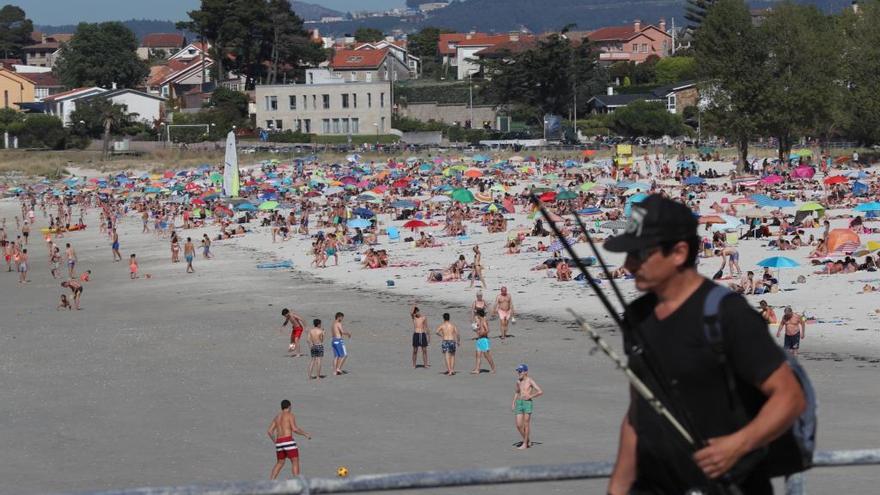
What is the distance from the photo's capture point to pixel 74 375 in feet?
64.6

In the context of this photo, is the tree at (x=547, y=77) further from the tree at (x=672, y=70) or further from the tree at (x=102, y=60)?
the tree at (x=102, y=60)

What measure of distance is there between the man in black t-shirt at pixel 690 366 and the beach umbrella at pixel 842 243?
24310mm

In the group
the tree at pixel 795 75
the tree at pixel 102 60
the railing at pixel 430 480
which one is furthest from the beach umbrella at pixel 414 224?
the tree at pixel 102 60

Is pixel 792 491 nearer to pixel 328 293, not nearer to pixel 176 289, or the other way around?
pixel 328 293

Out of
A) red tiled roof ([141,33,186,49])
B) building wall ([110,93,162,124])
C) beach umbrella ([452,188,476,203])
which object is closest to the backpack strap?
beach umbrella ([452,188,476,203])

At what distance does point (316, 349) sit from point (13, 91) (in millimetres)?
99639

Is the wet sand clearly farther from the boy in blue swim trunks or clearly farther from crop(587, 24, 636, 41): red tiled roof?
crop(587, 24, 636, 41): red tiled roof

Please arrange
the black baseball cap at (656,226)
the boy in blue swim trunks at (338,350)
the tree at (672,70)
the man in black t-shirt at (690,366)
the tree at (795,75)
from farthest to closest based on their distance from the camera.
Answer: the tree at (672,70) < the tree at (795,75) < the boy in blue swim trunks at (338,350) < the black baseball cap at (656,226) < the man in black t-shirt at (690,366)

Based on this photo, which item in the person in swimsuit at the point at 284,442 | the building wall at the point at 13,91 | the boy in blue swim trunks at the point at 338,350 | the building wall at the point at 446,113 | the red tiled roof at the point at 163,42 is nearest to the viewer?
the person in swimsuit at the point at 284,442

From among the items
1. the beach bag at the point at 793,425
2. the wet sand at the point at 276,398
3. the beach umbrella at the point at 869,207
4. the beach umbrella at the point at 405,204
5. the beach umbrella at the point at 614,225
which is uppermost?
the beach bag at the point at 793,425

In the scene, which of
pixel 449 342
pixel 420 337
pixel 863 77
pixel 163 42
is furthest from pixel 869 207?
pixel 163 42

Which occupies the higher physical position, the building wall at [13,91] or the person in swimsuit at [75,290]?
the building wall at [13,91]

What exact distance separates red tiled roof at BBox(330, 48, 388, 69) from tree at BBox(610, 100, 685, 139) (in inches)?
1470

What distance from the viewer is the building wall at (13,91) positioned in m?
111
